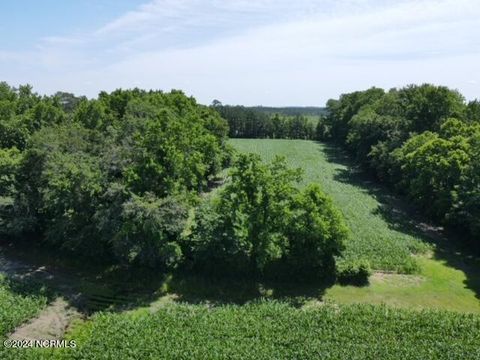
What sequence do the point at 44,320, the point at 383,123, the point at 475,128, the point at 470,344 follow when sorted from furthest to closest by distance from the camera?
1. the point at 383,123
2. the point at 475,128
3. the point at 44,320
4. the point at 470,344

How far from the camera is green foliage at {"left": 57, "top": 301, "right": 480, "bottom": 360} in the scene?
22.4m

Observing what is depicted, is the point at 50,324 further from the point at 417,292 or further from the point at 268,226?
the point at 417,292

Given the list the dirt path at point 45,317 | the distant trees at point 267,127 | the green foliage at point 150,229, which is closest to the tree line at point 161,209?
the green foliage at point 150,229

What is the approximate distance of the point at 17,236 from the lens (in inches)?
1556

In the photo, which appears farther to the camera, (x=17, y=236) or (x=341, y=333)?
(x=17, y=236)

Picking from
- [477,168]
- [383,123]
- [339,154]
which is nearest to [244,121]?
[339,154]

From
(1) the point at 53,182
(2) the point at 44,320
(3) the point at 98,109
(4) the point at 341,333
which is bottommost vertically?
(2) the point at 44,320

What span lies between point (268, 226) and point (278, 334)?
895cm

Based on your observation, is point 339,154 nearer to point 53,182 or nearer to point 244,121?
point 244,121

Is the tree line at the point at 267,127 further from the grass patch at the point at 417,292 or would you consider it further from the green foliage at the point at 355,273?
the green foliage at the point at 355,273

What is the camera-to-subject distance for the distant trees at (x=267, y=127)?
137375mm

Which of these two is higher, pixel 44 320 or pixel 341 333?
pixel 341 333

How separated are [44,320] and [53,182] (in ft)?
36.5

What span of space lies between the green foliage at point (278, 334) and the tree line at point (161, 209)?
16.6ft
